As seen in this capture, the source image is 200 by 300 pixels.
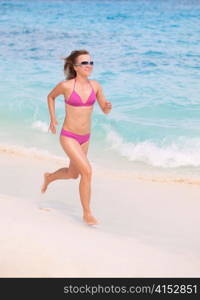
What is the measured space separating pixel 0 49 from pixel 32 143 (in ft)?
38.0

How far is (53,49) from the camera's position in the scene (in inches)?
806

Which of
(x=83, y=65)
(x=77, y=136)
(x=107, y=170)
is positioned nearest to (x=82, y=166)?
(x=77, y=136)

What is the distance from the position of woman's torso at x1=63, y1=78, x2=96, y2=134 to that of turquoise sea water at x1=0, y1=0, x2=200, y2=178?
11.9 ft

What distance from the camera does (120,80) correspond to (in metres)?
15.7

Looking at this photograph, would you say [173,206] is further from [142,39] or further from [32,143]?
[142,39]

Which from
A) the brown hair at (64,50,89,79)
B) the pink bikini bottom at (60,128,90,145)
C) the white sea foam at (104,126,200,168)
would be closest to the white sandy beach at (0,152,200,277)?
the pink bikini bottom at (60,128,90,145)

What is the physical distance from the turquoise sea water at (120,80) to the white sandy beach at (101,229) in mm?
1497

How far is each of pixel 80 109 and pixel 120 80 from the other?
10.9 m

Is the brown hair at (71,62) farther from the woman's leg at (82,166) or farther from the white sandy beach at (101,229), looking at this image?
the white sandy beach at (101,229)

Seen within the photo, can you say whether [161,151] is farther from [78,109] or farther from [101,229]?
[78,109]

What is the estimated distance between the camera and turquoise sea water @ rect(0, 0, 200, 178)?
9.85m

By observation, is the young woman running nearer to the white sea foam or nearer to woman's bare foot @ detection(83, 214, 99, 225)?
woman's bare foot @ detection(83, 214, 99, 225)
